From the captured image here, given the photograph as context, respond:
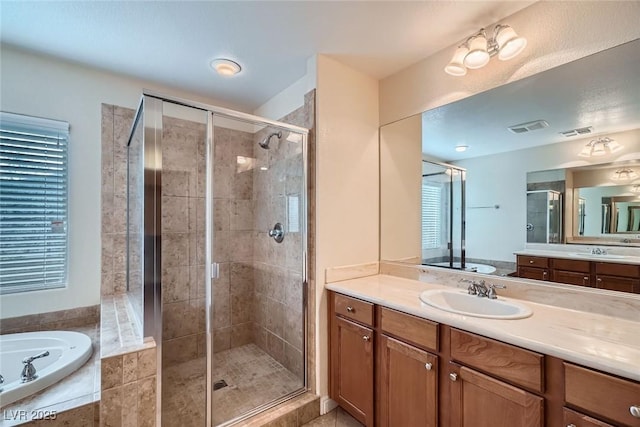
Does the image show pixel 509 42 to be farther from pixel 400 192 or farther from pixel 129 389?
pixel 129 389

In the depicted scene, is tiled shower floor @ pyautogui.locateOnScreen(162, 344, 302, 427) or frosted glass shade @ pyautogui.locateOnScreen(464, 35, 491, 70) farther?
tiled shower floor @ pyautogui.locateOnScreen(162, 344, 302, 427)

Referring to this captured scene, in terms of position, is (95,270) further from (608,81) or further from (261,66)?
(608,81)

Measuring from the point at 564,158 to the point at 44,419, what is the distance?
9.62 feet

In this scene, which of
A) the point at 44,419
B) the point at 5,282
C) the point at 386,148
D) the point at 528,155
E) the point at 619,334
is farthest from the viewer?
the point at 386,148

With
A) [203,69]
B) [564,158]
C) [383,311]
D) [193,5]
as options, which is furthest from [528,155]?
[203,69]

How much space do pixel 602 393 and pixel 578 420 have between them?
133 millimetres

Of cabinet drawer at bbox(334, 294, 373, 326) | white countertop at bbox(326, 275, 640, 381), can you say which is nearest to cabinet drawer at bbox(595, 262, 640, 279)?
white countertop at bbox(326, 275, 640, 381)

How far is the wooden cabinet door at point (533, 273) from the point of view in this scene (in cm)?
149

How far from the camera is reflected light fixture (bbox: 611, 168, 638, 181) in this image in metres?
1.30

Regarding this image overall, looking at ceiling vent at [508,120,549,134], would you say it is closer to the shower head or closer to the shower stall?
the shower stall

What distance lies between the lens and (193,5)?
1.48 meters

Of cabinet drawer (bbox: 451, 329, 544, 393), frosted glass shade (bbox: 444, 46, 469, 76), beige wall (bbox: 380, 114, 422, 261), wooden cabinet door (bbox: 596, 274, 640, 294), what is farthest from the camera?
beige wall (bbox: 380, 114, 422, 261)

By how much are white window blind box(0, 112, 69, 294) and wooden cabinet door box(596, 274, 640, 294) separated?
340 centimetres

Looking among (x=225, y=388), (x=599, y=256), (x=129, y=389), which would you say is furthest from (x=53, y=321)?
(x=599, y=256)
